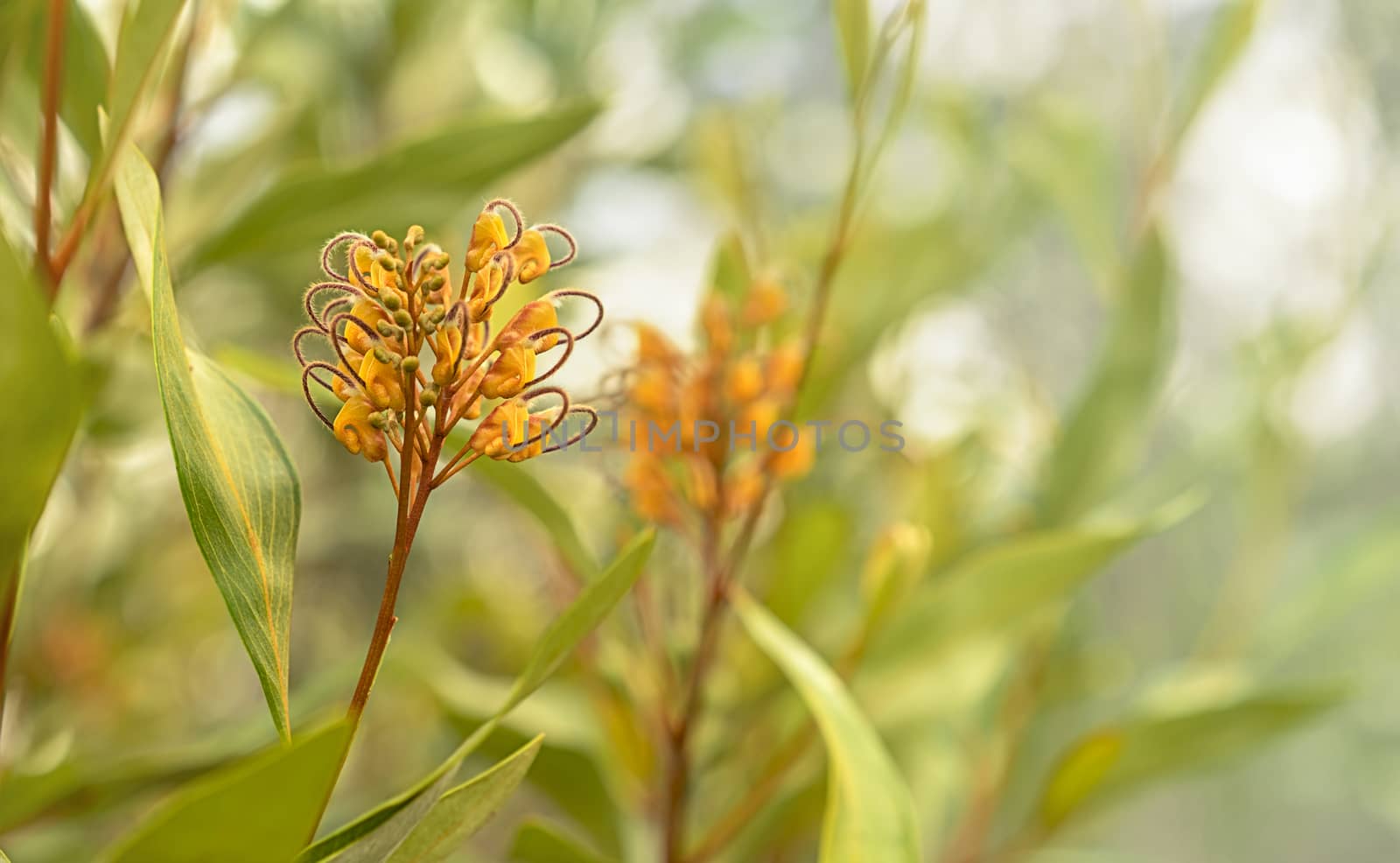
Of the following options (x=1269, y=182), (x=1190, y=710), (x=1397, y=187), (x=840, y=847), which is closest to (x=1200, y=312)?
(x=1269, y=182)

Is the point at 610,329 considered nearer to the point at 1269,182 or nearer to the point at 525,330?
the point at 525,330

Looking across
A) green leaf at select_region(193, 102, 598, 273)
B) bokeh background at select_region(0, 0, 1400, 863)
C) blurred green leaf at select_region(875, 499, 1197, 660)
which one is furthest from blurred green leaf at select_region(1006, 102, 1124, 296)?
green leaf at select_region(193, 102, 598, 273)

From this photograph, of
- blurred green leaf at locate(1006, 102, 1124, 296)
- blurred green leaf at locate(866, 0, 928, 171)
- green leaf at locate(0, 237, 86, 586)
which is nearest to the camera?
green leaf at locate(0, 237, 86, 586)

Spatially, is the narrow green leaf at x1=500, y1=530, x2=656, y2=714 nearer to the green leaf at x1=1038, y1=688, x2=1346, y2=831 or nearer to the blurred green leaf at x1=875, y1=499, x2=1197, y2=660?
the blurred green leaf at x1=875, y1=499, x2=1197, y2=660

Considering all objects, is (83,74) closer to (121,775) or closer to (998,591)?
(121,775)

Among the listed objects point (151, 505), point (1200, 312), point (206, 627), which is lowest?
point (1200, 312)

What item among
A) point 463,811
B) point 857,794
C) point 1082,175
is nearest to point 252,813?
point 463,811

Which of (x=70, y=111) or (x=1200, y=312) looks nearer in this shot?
(x=70, y=111)
